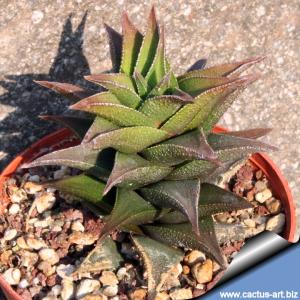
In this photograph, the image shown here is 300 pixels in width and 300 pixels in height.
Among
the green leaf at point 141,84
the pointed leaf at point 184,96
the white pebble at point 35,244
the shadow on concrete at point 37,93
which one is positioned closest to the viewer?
the pointed leaf at point 184,96

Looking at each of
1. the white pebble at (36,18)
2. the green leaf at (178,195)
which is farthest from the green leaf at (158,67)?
the white pebble at (36,18)

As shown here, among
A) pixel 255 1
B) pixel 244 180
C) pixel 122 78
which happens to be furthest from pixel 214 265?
pixel 255 1

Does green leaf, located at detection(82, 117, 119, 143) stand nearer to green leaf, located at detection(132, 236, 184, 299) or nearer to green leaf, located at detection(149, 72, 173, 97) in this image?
green leaf, located at detection(149, 72, 173, 97)

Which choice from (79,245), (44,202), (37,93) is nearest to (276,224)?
(79,245)

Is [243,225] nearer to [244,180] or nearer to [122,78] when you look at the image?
[244,180]

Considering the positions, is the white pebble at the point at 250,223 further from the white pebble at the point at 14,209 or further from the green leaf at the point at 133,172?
the white pebble at the point at 14,209
